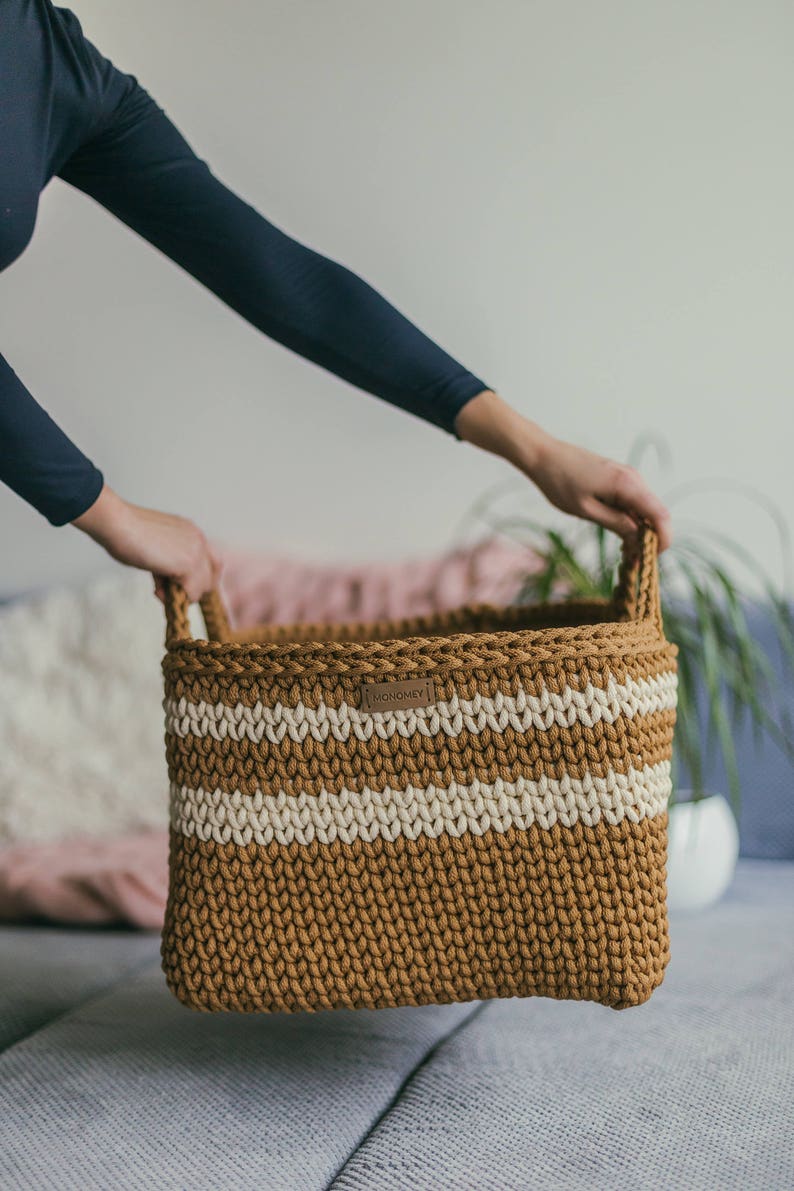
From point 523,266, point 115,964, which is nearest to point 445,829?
point 115,964

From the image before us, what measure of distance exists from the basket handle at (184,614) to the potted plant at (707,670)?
0.48 meters

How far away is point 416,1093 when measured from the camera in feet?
2.58

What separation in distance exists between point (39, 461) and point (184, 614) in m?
0.17

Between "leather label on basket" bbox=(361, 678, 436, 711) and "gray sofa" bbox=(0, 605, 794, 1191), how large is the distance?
0.32 meters

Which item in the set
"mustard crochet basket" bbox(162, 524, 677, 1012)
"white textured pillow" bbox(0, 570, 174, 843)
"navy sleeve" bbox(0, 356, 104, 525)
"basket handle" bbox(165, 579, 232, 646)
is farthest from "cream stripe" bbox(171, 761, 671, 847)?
"white textured pillow" bbox(0, 570, 174, 843)

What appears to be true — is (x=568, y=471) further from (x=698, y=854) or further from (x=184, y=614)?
(x=698, y=854)

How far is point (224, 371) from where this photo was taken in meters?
1.71

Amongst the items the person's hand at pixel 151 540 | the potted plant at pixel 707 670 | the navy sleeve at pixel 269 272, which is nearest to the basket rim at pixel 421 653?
the person's hand at pixel 151 540

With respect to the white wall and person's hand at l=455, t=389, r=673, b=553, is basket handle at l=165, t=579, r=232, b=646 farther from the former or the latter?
the white wall

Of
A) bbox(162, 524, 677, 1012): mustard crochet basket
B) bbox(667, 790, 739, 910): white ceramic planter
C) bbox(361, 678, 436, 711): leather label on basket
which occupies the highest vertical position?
bbox(361, 678, 436, 711): leather label on basket

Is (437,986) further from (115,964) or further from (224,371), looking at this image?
(224,371)

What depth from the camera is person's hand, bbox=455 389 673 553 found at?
2.76 feet

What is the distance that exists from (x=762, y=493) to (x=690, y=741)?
0.45m

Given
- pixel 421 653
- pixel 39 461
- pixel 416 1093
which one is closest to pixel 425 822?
pixel 421 653
